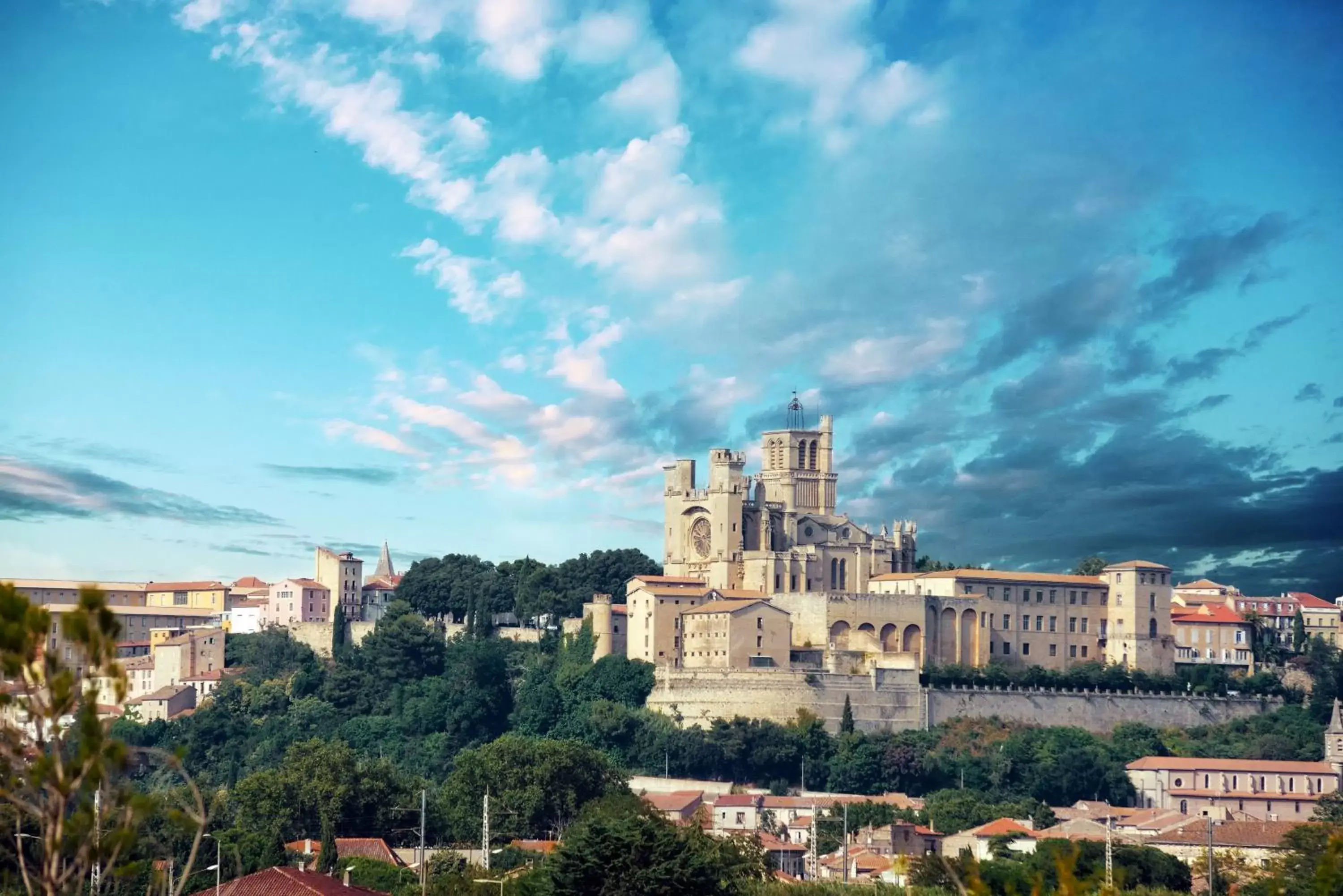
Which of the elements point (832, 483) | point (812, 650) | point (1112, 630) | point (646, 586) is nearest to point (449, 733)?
point (646, 586)

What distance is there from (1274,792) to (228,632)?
48.0 m

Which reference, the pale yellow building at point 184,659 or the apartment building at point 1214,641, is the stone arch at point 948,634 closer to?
the apartment building at point 1214,641

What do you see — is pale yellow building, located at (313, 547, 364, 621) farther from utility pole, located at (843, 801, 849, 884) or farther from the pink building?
utility pole, located at (843, 801, 849, 884)

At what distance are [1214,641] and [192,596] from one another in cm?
5009

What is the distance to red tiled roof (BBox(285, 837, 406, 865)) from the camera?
47531mm

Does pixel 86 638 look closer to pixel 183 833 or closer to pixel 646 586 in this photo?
pixel 183 833

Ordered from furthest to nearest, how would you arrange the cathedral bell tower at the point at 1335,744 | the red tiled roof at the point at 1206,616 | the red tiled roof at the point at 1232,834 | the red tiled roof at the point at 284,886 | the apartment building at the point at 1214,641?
the red tiled roof at the point at 1206,616, the apartment building at the point at 1214,641, the cathedral bell tower at the point at 1335,744, the red tiled roof at the point at 1232,834, the red tiled roof at the point at 284,886

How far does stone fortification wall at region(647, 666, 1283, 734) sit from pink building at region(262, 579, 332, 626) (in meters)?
23.5

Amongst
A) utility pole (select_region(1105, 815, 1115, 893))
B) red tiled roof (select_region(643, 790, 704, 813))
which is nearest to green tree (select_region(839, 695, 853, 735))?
red tiled roof (select_region(643, 790, 704, 813))

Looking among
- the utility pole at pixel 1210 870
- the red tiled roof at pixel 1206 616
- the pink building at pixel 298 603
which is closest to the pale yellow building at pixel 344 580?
the pink building at pixel 298 603

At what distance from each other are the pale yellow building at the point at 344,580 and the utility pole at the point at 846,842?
116 ft

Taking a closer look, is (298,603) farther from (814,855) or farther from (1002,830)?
(814,855)

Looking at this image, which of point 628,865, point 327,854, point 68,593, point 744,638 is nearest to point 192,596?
point 68,593

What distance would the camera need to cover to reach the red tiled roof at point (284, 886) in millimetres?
33531
